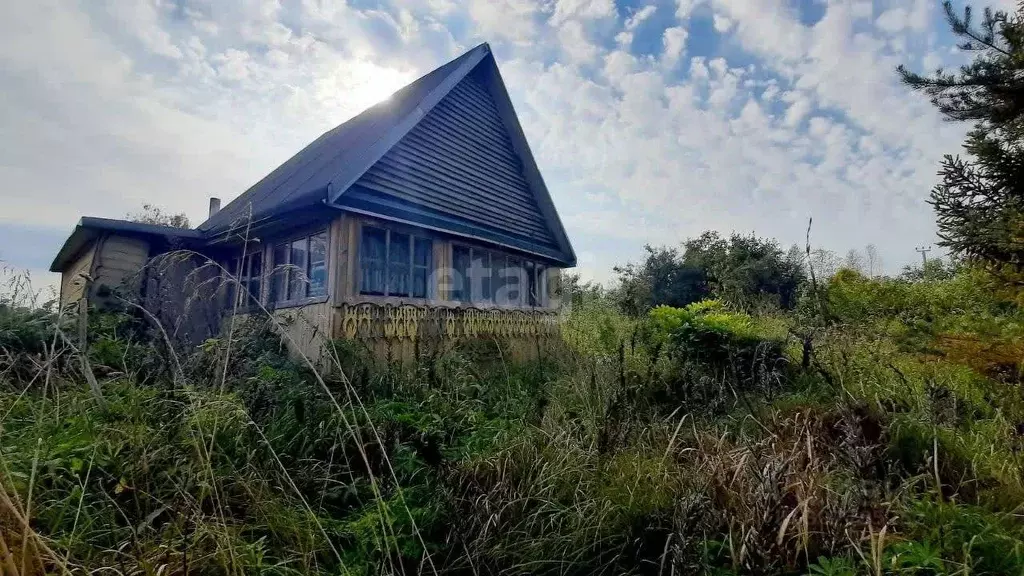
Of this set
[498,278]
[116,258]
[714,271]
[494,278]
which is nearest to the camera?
[116,258]

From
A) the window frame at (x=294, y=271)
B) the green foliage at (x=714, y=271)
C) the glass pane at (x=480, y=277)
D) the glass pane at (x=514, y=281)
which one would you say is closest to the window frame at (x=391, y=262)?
the window frame at (x=294, y=271)

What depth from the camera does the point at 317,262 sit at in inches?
278

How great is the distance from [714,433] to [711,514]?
1.24m

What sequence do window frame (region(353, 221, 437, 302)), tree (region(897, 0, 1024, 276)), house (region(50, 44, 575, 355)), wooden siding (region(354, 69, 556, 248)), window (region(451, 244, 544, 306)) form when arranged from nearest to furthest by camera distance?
tree (region(897, 0, 1024, 276)) < house (region(50, 44, 575, 355)) < window frame (region(353, 221, 437, 302)) < wooden siding (region(354, 69, 556, 248)) < window (region(451, 244, 544, 306))

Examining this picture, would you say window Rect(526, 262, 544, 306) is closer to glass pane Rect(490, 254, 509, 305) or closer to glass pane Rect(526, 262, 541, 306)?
glass pane Rect(526, 262, 541, 306)

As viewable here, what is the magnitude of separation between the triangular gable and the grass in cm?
382

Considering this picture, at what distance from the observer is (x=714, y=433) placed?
3.04 meters

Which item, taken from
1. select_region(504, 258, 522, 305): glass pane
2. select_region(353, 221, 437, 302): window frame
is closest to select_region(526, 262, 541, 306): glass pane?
select_region(504, 258, 522, 305): glass pane

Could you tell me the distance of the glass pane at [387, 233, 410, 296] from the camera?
7.21 m

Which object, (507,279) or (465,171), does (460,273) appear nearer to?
(507,279)

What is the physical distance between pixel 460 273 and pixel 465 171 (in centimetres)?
199

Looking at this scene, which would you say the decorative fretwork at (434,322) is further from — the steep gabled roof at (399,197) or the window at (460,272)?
the steep gabled roof at (399,197)

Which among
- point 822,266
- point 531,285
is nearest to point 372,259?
point 531,285

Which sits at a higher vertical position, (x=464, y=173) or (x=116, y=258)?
(x=464, y=173)
